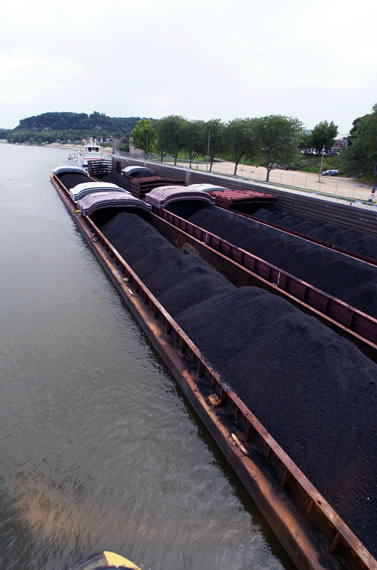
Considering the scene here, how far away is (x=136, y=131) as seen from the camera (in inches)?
2579

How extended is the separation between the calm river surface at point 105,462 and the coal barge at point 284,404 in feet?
2.11

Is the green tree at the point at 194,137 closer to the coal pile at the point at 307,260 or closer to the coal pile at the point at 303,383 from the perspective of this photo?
the coal pile at the point at 307,260

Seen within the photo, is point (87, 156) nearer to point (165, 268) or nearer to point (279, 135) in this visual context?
point (279, 135)

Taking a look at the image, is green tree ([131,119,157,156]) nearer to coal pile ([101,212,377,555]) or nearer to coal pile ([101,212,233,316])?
coal pile ([101,212,233,316])

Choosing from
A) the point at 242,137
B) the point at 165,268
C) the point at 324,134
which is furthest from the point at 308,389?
the point at 324,134

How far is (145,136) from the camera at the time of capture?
209 feet

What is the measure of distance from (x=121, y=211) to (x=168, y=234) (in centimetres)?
363

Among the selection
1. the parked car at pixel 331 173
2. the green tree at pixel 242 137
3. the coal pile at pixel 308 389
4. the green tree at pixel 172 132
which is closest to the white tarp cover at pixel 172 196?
the coal pile at pixel 308 389

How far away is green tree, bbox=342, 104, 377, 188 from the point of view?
24.9 metres

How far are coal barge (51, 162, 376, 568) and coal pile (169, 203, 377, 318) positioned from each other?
3335 millimetres

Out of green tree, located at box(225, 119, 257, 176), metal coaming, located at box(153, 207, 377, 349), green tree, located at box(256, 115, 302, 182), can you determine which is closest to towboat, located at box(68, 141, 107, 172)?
green tree, located at box(225, 119, 257, 176)

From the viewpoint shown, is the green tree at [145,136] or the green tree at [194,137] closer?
the green tree at [194,137]

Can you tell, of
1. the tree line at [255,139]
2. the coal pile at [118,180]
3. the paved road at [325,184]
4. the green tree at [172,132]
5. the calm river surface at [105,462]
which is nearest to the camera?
the calm river surface at [105,462]

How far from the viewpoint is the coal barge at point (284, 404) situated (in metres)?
4.06
